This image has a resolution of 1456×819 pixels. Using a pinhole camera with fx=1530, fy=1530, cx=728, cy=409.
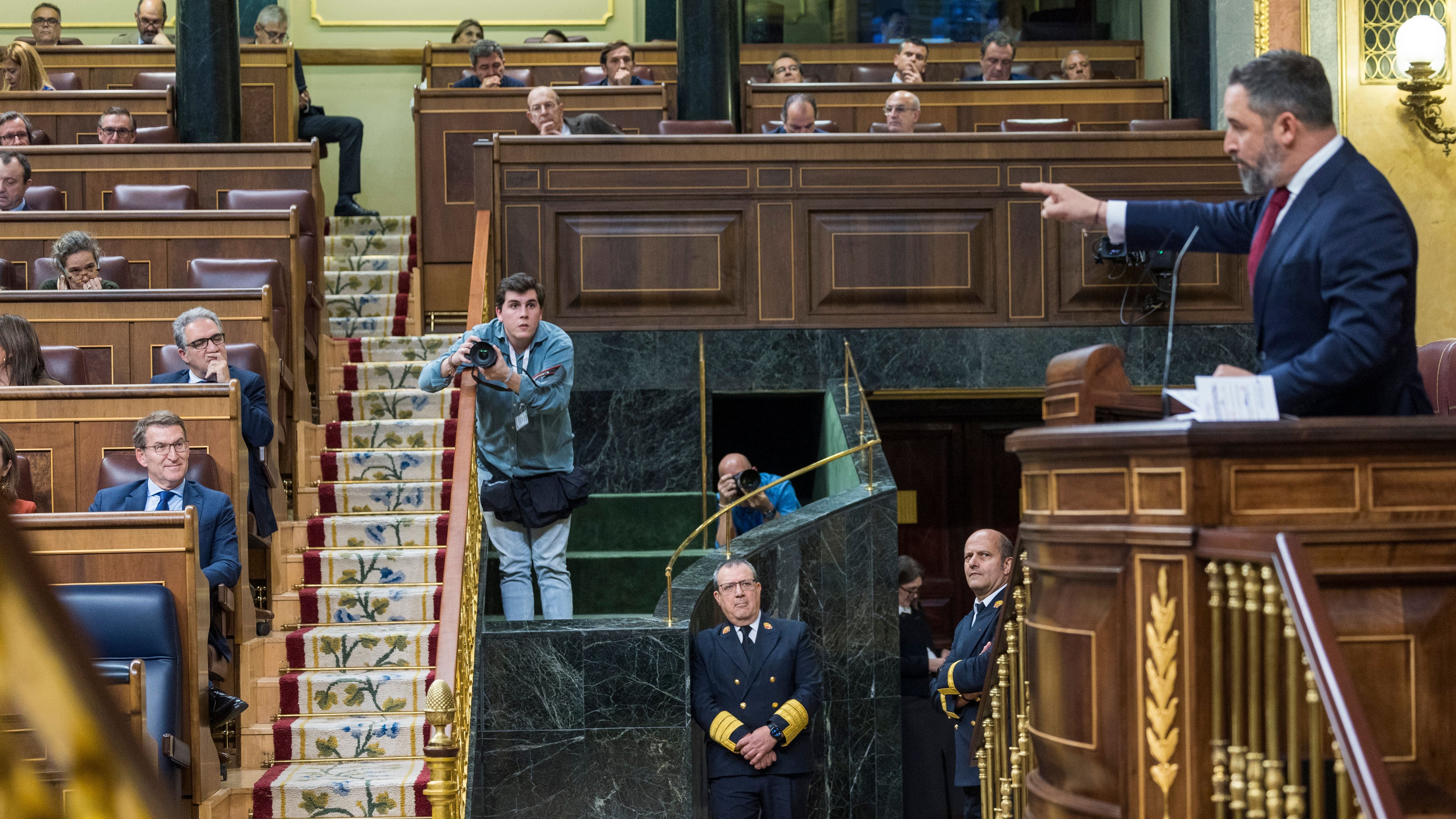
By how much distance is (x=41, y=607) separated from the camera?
2.99 feet

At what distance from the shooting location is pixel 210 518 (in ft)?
14.3

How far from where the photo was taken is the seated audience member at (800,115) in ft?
24.0

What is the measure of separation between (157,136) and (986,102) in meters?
4.57

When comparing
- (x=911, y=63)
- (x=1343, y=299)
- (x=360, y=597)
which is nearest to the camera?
(x=1343, y=299)

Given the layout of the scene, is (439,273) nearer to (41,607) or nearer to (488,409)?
(488,409)

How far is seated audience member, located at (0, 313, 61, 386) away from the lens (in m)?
4.82

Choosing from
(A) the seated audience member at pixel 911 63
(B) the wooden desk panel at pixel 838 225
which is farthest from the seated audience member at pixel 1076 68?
(B) the wooden desk panel at pixel 838 225

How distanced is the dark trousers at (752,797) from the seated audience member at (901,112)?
3.76 m

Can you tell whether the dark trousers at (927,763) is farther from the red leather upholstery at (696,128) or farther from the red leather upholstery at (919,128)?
the red leather upholstery at (696,128)

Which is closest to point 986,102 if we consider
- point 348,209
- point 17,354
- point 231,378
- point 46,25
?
point 348,209

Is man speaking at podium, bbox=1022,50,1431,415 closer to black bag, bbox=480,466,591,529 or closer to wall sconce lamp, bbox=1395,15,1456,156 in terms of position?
black bag, bbox=480,466,591,529

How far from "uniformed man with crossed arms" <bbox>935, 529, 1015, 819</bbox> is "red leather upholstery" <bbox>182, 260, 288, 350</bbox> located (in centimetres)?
278

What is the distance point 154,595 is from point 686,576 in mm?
1807

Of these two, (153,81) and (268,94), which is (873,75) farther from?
(153,81)
